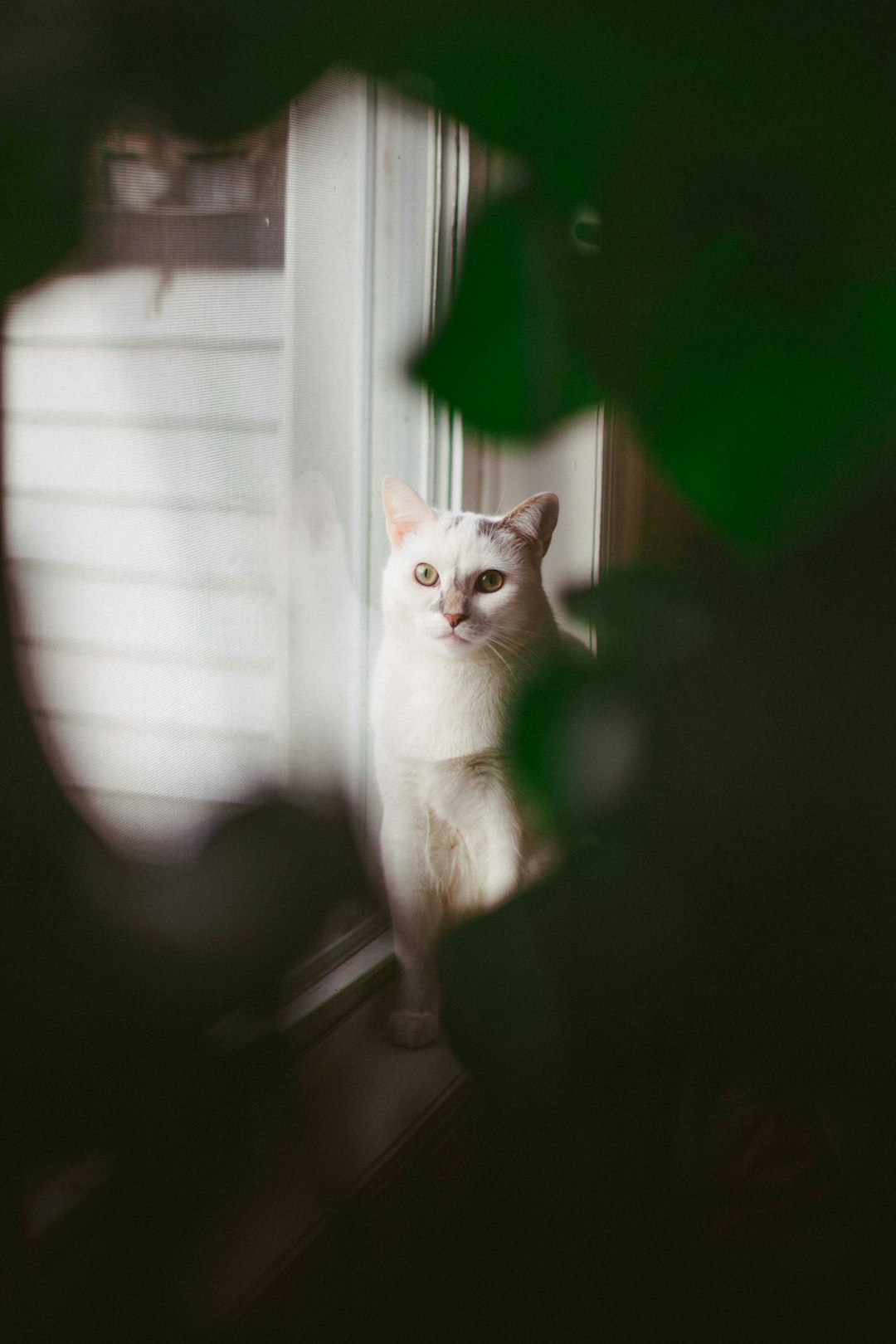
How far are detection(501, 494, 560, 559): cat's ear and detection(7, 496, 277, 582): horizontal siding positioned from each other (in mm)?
171

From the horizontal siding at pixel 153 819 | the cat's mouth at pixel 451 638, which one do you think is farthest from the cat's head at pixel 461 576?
the horizontal siding at pixel 153 819

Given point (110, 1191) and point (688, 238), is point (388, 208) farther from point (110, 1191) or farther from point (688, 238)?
point (110, 1191)

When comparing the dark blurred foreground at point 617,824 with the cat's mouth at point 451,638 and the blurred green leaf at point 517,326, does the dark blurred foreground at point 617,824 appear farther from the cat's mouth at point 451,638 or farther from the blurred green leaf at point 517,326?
the cat's mouth at point 451,638

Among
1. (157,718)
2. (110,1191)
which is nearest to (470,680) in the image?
(157,718)

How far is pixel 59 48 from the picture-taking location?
0.32 meters

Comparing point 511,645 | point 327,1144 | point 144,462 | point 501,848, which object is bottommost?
point 327,1144

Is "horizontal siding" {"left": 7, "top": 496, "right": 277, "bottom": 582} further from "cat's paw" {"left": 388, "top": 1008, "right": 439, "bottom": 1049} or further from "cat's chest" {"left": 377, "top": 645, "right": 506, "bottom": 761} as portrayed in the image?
"cat's paw" {"left": 388, "top": 1008, "right": 439, "bottom": 1049}

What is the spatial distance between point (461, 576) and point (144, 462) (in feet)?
0.86

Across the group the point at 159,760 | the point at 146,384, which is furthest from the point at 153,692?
the point at 146,384

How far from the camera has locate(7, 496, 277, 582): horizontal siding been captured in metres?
0.35

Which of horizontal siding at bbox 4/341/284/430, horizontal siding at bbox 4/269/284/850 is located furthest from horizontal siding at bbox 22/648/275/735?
horizontal siding at bbox 4/341/284/430

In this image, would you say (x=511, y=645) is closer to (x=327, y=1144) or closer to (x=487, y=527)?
(x=487, y=527)

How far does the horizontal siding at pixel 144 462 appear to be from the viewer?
0.35 meters

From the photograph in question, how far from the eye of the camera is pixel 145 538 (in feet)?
1.28
